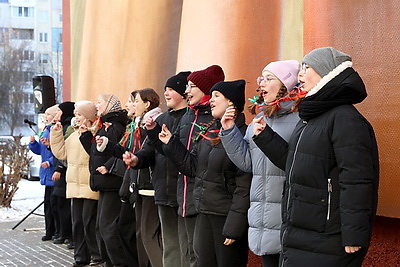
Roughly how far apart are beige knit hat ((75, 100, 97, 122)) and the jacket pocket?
4502 mm

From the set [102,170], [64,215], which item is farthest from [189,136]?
[64,215]

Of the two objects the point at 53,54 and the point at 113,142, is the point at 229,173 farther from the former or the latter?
the point at 53,54

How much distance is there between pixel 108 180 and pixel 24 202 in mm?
8059

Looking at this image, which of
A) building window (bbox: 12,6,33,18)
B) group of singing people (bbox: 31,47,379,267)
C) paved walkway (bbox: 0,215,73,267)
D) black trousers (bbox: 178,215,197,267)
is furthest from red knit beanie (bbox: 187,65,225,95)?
building window (bbox: 12,6,33,18)

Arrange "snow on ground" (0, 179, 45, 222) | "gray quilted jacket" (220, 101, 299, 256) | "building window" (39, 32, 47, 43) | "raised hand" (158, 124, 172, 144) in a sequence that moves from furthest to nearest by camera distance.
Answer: "building window" (39, 32, 47, 43), "snow on ground" (0, 179, 45, 222), "raised hand" (158, 124, 172, 144), "gray quilted jacket" (220, 101, 299, 256)

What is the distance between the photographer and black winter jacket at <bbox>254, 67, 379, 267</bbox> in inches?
150

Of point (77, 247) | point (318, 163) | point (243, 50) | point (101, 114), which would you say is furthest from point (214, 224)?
point (77, 247)

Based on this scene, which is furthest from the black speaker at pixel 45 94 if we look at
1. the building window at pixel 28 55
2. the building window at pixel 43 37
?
the building window at pixel 43 37

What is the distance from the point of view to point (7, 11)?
61906 mm

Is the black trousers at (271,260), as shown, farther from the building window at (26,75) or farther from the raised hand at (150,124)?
the building window at (26,75)

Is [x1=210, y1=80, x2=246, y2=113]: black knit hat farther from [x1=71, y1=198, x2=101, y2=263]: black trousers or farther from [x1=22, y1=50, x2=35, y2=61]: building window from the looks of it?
[x1=22, y1=50, x2=35, y2=61]: building window

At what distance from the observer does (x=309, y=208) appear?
13.1 ft

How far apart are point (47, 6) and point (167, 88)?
59332 millimetres

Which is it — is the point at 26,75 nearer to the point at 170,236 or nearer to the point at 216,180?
the point at 170,236
